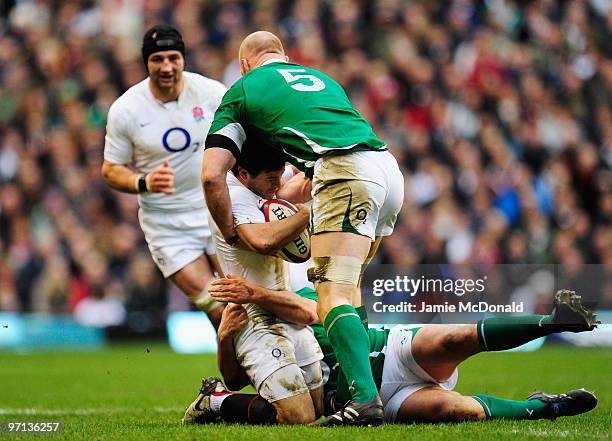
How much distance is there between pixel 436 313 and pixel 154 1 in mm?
10604

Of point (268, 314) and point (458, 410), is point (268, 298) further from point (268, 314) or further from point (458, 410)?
point (458, 410)

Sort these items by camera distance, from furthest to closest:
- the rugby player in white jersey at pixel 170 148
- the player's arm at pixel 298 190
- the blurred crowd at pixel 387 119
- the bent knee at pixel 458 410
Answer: the blurred crowd at pixel 387 119
the rugby player in white jersey at pixel 170 148
the player's arm at pixel 298 190
the bent knee at pixel 458 410

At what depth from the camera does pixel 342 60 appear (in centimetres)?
1667

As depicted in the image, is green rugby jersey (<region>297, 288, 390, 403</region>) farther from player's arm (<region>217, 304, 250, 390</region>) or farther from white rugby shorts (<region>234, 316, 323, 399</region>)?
player's arm (<region>217, 304, 250, 390</region>)

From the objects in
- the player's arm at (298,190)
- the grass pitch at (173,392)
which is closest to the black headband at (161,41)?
the player's arm at (298,190)

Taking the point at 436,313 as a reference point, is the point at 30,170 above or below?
above

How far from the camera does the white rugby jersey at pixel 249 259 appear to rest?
6.57m

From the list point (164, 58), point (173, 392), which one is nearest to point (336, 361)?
point (173, 392)

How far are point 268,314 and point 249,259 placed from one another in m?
0.35

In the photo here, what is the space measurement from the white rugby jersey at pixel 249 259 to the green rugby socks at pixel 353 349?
696mm

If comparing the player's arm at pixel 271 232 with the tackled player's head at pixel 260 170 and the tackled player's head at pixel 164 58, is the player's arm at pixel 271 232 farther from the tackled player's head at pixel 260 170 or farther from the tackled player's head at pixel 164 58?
the tackled player's head at pixel 164 58

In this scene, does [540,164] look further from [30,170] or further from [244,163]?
[244,163]

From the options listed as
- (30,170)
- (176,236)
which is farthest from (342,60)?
(176,236)

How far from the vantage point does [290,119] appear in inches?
249
